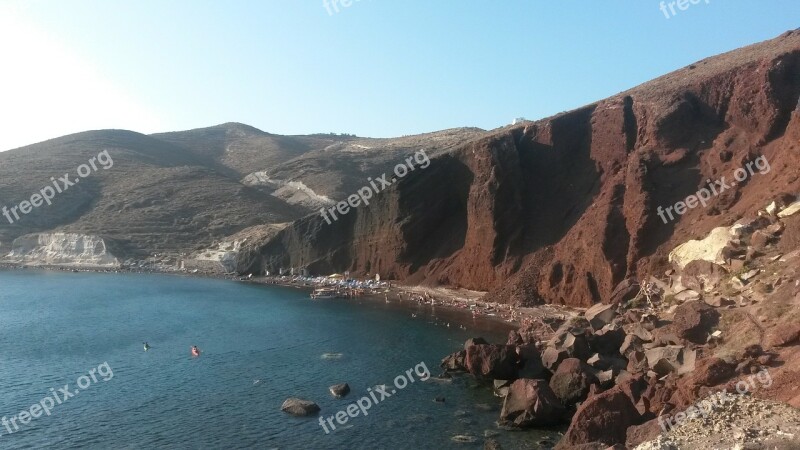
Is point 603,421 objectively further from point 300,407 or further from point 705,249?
point 705,249

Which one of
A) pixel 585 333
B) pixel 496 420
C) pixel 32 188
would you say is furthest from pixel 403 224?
pixel 32 188

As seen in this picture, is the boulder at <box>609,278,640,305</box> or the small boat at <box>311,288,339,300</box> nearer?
the boulder at <box>609,278,640,305</box>

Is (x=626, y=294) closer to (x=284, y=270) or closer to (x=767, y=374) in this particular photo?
(x=767, y=374)

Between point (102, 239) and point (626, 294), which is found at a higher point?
point (102, 239)

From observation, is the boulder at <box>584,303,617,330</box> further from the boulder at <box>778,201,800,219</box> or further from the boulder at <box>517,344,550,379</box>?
the boulder at <box>778,201,800,219</box>

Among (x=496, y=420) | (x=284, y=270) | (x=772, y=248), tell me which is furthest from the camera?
(x=284, y=270)

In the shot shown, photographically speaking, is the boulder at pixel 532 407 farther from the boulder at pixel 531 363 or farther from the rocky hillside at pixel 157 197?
the rocky hillside at pixel 157 197

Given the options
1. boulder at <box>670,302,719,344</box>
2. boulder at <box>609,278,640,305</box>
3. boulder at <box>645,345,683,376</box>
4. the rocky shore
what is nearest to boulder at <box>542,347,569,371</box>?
the rocky shore
